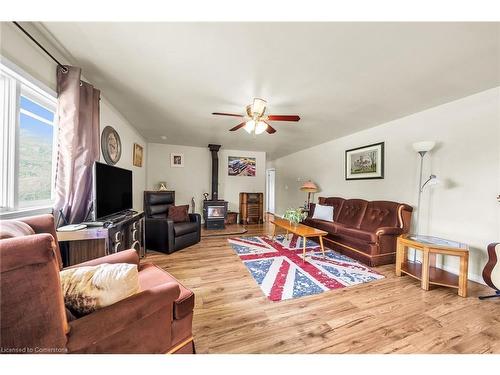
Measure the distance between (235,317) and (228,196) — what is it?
4419 mm

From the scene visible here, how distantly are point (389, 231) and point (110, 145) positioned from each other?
427 cm

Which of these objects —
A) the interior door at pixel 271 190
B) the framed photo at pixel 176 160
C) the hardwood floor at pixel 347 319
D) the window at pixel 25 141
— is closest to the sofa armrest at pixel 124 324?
the hardwood floor at pixel 347 319

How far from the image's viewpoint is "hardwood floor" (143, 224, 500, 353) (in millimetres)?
1316

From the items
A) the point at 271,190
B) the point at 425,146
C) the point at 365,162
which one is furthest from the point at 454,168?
the point at 271,190

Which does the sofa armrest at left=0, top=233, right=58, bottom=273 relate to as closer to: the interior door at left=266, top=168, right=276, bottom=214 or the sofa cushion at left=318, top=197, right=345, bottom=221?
the sofa cushion at left=318, top=197, right=345, bottom=221

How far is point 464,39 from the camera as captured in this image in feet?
4.67

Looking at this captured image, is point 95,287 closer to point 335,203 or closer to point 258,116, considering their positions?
point 258,116

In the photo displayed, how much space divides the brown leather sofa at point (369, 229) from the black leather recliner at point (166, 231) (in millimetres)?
2435

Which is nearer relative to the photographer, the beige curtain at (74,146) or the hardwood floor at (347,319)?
the hardwood floor at (347,319)

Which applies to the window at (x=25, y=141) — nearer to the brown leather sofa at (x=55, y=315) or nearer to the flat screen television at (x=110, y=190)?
the flat screen television at (x=110, y=190)

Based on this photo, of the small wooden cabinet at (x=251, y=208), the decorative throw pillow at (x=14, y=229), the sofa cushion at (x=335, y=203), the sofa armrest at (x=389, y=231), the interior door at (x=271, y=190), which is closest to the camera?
the decorative throw pillow at (x=14, y=229)

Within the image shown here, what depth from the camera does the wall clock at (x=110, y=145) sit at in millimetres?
2508

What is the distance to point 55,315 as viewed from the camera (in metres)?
0.71
